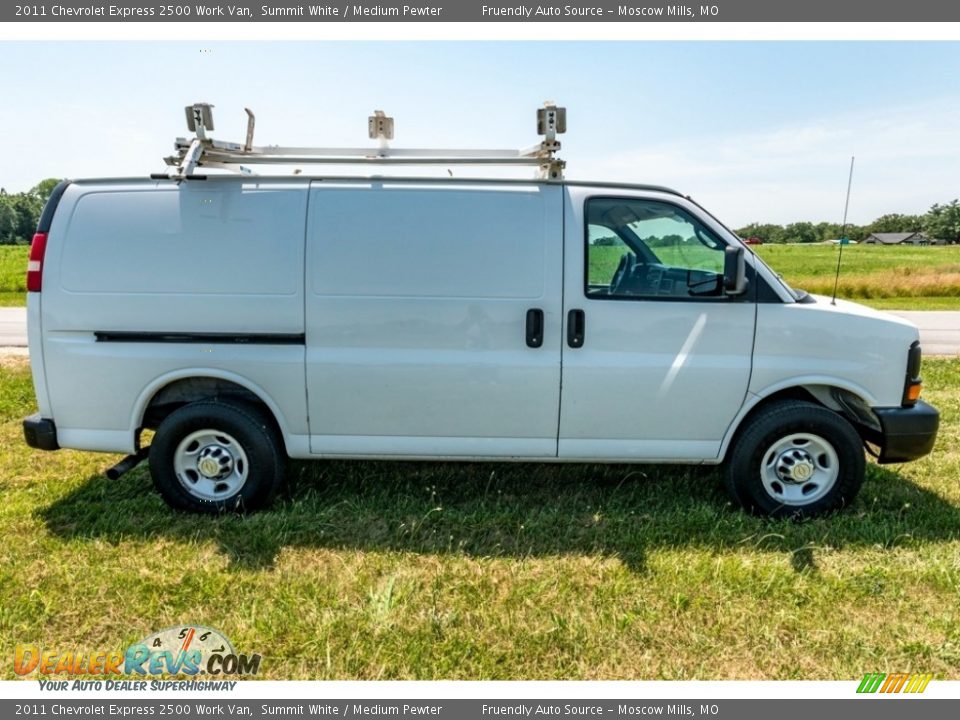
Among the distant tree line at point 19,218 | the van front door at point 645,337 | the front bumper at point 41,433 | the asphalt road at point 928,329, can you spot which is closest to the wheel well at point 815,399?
the van front door at point 645,337

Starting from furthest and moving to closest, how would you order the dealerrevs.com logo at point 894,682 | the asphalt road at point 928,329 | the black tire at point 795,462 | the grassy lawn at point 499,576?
the asphalt road at point 928,329 → the black tire at point 795,462 → the grassy lawn at point 499,576 → the dealerrevs.com logo at point 894,682

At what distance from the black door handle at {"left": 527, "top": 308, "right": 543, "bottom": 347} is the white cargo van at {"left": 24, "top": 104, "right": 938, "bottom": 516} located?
14 millimetres

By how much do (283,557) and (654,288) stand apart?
2773mm

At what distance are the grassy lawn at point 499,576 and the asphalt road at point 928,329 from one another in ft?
22.2

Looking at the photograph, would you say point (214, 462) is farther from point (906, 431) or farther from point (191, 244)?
point (906, 431)

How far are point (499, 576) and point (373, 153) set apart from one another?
276 cm

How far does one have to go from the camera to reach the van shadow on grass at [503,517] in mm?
3816

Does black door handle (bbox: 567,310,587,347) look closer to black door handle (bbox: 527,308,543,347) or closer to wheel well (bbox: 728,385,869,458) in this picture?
black door handle (bbox: 527,308,543,347)

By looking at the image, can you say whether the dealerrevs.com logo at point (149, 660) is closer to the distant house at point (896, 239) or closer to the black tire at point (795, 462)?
the black tire at point (795, 462)

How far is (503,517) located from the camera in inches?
163

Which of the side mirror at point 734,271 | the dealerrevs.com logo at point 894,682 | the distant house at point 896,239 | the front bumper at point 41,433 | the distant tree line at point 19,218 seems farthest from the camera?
the distant house at point 896,239

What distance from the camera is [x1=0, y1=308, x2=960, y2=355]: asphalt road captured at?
1020cm

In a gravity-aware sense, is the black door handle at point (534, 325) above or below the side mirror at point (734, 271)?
below

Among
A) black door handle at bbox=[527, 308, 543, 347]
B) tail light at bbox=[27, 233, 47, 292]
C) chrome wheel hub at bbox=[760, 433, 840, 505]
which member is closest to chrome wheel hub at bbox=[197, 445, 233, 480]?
tail light at bbox=[27, 233, 47, 292]
